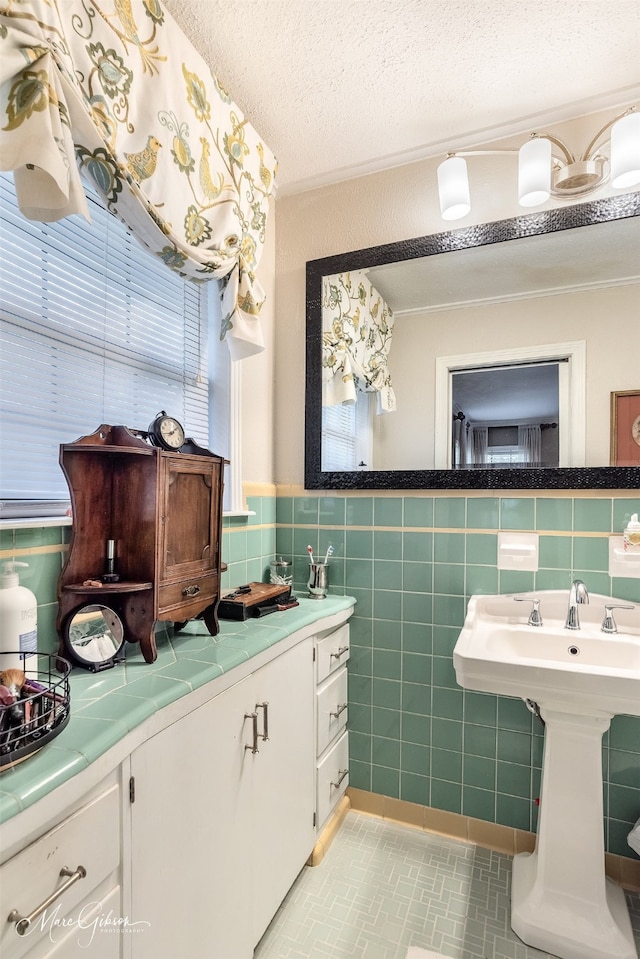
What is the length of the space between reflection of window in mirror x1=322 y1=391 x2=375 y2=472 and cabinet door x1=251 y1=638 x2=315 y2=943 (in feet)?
2.45

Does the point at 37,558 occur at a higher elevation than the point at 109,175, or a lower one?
lower

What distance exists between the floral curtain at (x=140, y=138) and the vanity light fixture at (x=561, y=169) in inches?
25.6

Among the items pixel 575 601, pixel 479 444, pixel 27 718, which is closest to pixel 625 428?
pixel 479 444

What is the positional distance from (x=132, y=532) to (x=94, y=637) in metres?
0.26

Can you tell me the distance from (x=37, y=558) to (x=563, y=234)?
1924mm

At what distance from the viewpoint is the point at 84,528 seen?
120 centimetres

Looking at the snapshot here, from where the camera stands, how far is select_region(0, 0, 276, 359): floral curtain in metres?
0.89

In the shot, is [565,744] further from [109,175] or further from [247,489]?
[109,175]

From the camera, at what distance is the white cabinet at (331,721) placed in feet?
5.61

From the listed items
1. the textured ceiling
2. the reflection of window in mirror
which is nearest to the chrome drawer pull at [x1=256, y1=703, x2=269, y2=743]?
the reflection of window in mirror

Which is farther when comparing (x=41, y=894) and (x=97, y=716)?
(x=97, y=716)

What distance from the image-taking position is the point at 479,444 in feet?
5.95

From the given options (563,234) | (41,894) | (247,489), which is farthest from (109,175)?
(563,234)

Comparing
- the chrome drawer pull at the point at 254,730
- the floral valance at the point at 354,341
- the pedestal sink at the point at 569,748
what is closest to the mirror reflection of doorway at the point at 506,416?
the floral valance at the point at 354,341
